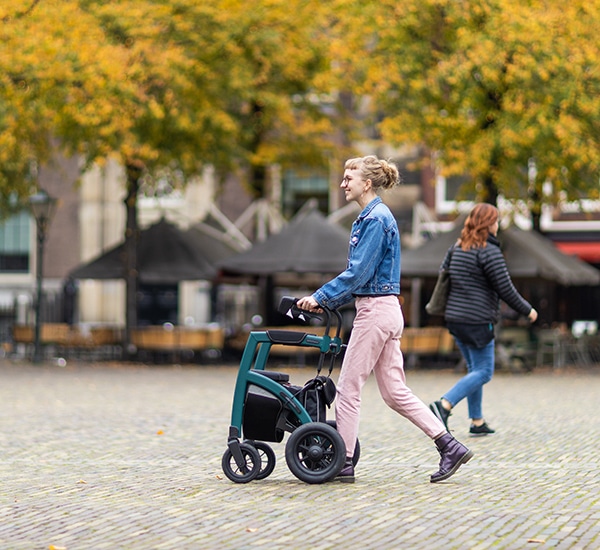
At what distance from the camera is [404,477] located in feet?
26.3

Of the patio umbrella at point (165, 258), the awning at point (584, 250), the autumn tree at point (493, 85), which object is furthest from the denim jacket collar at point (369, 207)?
the awning at point (584, 250)

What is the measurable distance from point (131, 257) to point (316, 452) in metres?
17.0

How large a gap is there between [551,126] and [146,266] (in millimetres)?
7867

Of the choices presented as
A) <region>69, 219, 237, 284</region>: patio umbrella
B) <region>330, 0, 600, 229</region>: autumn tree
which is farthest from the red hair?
<region>69, 219, 237, 284</region>: patio umbrella

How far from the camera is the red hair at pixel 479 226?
10531 mm

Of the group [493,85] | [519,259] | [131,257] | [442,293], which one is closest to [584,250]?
[519,259]

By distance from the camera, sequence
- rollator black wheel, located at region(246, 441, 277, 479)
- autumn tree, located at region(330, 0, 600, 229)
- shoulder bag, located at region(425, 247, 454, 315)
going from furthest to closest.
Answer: autumn tree, located at region(330, 0, 600, 229) < shoulder bag, located at region(425, 247, 454, 315) < rollator black wheel, located at region(246, 441, 277, 479)

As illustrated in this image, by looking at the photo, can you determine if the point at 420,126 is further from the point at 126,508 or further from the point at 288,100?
the point at 126,508

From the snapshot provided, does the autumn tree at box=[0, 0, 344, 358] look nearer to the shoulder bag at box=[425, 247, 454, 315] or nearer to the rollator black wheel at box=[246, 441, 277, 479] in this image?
the shoulder bag at box=[425, 247, 454, 315]

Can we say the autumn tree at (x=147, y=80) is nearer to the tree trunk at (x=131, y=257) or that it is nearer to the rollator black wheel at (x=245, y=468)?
the tree trunk at (x=131, y=257)

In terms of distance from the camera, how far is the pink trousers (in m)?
7.62

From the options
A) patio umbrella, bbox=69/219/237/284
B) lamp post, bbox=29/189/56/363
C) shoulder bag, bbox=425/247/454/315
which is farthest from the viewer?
lamp post, bbox=29/189/56/363

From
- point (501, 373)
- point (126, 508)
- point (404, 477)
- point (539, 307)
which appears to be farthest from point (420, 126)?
point (126, 508)

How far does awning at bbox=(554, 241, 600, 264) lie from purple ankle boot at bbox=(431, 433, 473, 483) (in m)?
22.6
